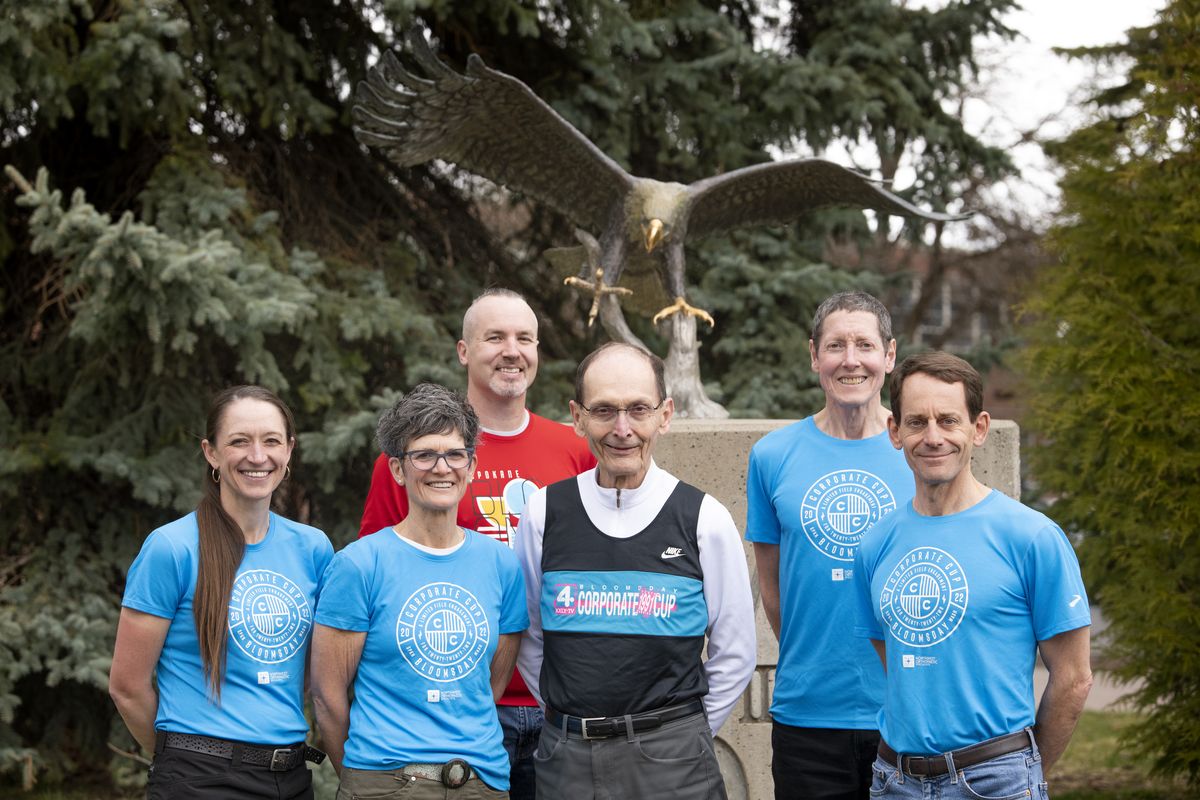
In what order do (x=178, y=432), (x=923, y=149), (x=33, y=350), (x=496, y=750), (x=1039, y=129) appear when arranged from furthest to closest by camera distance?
1. (x=1039, y=129)
2. (x=923, y=149)
3. (x=33, y=350)
4. (x=178, y=432)
5. (x=496, y=750)

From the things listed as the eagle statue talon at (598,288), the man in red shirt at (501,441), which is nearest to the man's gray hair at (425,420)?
the man in red shirt at (501,441)

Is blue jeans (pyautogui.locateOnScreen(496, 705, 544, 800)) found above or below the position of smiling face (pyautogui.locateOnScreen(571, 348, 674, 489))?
below

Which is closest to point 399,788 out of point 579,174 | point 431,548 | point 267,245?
point 431,548

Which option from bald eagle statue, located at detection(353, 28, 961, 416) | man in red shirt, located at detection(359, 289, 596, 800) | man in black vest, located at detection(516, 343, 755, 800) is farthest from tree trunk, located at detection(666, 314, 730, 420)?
man in black vest, located at detection(516, 343, 755, 800)

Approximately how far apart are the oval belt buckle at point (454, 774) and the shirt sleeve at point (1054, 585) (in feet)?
3.69

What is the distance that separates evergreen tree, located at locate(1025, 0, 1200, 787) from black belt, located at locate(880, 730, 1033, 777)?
4340 mm

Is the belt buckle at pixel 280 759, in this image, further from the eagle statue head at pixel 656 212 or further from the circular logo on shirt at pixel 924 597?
the eagle statue head at pixel 656 212

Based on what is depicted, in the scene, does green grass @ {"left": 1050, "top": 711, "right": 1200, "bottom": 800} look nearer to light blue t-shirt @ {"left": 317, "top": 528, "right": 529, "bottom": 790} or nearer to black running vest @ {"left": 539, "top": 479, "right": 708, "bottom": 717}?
black running vest @ {"left": 539, "top": 479, "right": 708, "bottom": 717}

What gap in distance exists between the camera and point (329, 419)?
629 centimetres

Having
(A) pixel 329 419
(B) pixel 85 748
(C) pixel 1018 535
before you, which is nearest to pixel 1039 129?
(A) pixel 329 419

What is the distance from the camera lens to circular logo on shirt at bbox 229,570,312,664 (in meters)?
2.48

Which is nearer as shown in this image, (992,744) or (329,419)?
(992,744)

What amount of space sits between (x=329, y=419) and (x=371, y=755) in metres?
4.10

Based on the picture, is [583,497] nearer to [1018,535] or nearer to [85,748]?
[1018,535]
